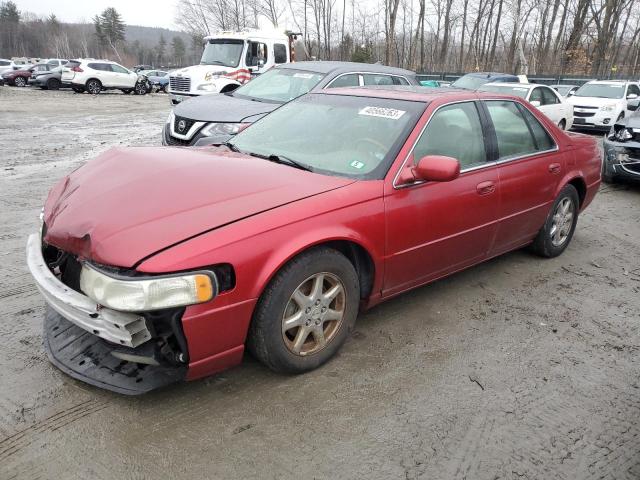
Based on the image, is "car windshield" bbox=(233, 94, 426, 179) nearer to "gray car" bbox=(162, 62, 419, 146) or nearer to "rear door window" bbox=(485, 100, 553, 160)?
"rear door window" bbox=(485, 100, 553, 160)

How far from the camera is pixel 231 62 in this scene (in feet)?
43.6

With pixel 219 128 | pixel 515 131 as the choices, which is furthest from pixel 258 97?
pixel 515 131

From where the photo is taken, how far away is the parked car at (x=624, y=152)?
7.45 m

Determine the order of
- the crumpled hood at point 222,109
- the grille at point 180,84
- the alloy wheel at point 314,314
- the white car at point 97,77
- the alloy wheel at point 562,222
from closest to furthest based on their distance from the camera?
the alloy wheel at point 314,314 → the alloy wheel at point 562,222 → the crumpled hood at point 222,109 → the grille at point 180,84 → the white car at point 97,77

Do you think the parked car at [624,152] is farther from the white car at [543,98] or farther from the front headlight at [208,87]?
the front headlight at [208,87]

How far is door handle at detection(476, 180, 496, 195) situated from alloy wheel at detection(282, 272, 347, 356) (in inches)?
53.8

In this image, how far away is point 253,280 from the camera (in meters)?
2.40

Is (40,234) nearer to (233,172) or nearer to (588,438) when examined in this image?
(233,172)

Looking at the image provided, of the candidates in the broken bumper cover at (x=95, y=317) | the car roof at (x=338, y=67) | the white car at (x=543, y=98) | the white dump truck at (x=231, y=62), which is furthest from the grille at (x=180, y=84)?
the broken bumper cover at (x=95, y=317)

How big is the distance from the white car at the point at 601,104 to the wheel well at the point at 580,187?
11.2 m

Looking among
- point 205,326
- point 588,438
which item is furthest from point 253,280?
point 588,438

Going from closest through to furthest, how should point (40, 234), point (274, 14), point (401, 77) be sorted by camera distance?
point (40, 234)
point (401, 77)
point (274, 14)

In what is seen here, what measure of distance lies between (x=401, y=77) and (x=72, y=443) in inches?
298

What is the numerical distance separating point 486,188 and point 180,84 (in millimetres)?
11718
